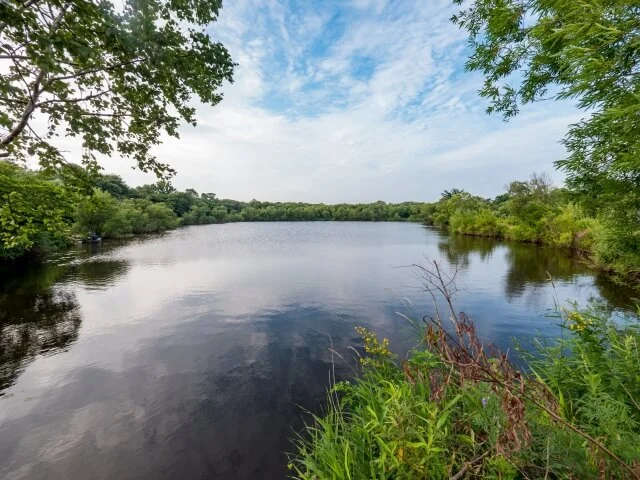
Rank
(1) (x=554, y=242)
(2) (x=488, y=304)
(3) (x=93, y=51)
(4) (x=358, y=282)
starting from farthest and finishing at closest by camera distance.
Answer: (1) (x=554, y=242), (4) (x=358, y=282), (2) (x=488, y=304), (3) (x=93, y=51)

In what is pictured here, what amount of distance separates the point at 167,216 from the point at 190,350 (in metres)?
76.9

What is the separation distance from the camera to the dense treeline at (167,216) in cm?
685

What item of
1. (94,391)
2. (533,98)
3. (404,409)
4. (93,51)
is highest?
(533,98)

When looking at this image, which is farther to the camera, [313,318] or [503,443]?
[313,318]

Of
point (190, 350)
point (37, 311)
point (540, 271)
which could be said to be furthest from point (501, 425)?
point (540, 271)

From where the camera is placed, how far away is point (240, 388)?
26.1ft

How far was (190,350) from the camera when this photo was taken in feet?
33.4

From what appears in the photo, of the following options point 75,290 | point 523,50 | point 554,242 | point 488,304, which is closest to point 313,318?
point 488,304

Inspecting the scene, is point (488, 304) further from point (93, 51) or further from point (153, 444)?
point (93, 51)

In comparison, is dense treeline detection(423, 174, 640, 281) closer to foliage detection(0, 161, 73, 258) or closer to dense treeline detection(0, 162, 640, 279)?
dense treeline detection(0, 162, 640, 279)

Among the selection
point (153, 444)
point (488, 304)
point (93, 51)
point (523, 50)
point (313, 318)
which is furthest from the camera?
point (488, 304)

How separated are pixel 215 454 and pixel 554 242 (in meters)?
44.5

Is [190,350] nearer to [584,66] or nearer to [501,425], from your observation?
[501,425]

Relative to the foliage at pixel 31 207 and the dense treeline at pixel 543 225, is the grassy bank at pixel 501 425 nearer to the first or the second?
the foliage at pixel 31 207
